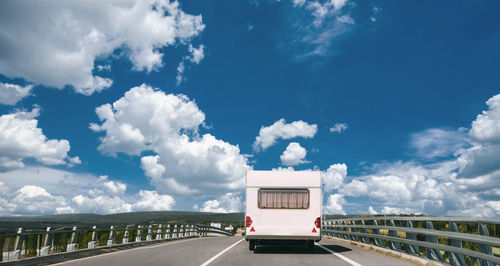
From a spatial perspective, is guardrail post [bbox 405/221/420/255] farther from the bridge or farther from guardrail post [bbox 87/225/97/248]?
guardrail post [bbox 87/225/97/248]

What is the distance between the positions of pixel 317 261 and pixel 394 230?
2870mm

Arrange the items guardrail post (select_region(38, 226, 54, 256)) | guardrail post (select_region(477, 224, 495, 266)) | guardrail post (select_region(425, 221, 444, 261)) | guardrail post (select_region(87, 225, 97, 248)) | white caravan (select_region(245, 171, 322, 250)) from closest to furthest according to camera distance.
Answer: guardrail post (select_region(477, 224, 495, 266)), guardrail post (select_region(425, 221, 444, 261)), guardrail post (select_region(38, 226, 54, 256)), white caravan (select_region(245, 171, 322, 250)), guardrail post (select_region(87, 225, 97, 248))

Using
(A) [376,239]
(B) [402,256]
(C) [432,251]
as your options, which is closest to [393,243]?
(B) [402,256]

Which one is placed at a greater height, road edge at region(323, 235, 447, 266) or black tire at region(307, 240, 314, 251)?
black tire at region(307, 240, 314, 251)

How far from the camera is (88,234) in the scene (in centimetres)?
1836

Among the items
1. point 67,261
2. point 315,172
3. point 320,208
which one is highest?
point 315,172

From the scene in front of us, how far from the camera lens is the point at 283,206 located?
15.2 metres

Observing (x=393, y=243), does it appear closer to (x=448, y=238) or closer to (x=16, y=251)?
(x=448, y=238)

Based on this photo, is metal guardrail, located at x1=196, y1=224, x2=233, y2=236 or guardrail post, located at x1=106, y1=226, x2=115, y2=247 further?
metal guardrail, located at x1=196, y1=224, x2=233, y2=236

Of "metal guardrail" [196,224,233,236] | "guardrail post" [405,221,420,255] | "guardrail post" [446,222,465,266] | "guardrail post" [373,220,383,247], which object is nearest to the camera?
"guardrail post" [446,222,465,266]

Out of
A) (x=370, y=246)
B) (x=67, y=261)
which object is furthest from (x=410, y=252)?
(x=67, y=261)

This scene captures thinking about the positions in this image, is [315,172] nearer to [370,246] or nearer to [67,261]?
[370,246]

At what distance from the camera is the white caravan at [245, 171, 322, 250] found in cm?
1488

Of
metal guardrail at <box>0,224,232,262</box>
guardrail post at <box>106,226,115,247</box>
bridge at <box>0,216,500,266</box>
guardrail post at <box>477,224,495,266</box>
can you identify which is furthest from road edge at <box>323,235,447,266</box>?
guardrail post at <box>106,226,115,247</box>
